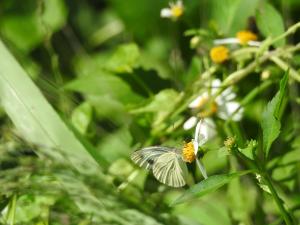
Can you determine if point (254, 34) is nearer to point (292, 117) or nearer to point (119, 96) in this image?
point (292, 117)

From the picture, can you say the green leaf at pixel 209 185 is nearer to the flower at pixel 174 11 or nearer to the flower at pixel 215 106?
the flower at pixel 215 106

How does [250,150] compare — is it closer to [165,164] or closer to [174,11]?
[165,164]

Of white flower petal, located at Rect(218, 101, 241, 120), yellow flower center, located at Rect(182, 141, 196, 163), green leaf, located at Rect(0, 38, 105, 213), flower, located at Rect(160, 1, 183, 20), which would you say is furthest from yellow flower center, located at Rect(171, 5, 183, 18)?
yellow flower center, located at Rect(182, 141, 196, 163)

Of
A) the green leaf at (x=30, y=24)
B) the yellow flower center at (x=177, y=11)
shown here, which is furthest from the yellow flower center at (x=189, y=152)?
the green leaf at (x=30, y=24)

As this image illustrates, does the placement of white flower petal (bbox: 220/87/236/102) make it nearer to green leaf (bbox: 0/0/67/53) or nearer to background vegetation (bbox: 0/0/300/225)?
background vegetation (bbox: 0/0/300/225)

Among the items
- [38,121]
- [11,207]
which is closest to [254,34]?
[38,121]
